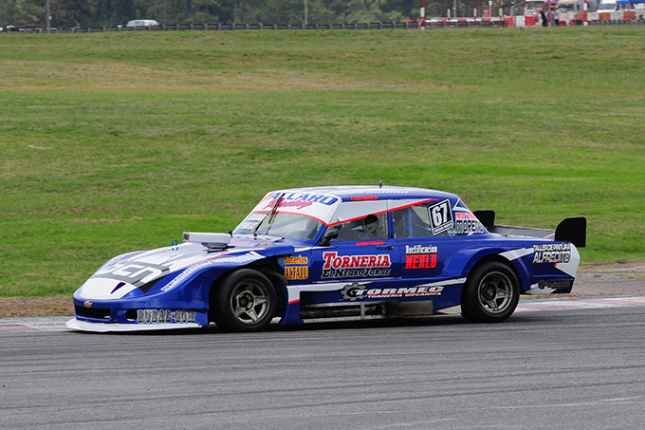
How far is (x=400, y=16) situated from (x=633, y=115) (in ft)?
341

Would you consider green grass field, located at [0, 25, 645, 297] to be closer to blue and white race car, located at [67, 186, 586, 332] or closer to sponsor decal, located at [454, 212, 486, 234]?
blue and white race car, located at [67, 186, 586, 332]

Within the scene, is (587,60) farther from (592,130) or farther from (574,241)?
(574,241)

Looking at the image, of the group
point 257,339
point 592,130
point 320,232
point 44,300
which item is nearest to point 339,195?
point 320,232

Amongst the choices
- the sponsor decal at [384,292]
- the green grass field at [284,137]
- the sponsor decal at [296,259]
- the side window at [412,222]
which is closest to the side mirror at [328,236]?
the sponsor decal at [296,259]

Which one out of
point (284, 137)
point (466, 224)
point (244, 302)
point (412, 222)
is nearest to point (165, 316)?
point (244, 302)

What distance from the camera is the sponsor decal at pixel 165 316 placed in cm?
1110

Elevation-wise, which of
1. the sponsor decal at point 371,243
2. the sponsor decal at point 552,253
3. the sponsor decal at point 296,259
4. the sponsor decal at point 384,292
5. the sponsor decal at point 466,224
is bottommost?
the sponsor decal at point 384,292

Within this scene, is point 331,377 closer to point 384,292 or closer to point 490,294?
point 384,292

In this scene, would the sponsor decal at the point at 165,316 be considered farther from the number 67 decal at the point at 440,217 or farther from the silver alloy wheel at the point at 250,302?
the number 67 decal at the point at 440,217

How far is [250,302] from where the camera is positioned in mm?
11555

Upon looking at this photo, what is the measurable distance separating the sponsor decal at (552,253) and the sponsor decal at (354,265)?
1858 mm

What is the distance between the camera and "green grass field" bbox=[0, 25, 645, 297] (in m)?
23.8

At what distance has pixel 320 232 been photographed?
12.0m

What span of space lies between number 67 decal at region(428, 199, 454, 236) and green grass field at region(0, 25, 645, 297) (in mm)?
5606
